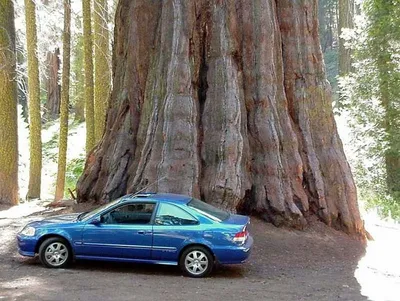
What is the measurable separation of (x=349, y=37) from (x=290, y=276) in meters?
15.7

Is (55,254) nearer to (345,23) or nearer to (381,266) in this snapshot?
(381,266)

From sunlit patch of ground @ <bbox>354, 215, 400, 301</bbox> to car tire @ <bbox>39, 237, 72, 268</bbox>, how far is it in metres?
5.03

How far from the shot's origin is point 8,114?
18203 millimetres

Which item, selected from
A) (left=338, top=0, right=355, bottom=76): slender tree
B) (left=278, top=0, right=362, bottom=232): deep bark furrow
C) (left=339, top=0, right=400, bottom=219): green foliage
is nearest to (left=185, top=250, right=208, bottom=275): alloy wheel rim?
(left=278, top=0, right=362, bottom=232): deep bark furrow

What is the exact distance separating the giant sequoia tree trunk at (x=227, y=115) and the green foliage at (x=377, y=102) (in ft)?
27.6

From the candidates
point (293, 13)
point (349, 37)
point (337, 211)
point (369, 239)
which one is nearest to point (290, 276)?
point (337, 211)

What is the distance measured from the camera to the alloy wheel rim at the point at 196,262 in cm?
960

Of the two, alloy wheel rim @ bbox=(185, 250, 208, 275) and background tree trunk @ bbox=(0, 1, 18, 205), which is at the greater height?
background tree trunk @ bbox=(0, 1, 18, 205)

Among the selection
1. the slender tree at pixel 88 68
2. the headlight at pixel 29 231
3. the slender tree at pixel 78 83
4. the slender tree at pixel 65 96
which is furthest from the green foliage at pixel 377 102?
the slender tree at pixel 78 83

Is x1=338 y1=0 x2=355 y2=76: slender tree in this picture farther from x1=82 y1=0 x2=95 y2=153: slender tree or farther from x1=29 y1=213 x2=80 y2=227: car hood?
Result: x1=29 y1=213 x2=80 y2=227: car hood

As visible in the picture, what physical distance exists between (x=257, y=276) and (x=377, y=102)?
14.6 metres

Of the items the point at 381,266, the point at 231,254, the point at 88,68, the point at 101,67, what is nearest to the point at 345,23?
the point at 101,67

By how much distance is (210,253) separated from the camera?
378 inches

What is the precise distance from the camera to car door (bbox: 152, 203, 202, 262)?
9594 mm
